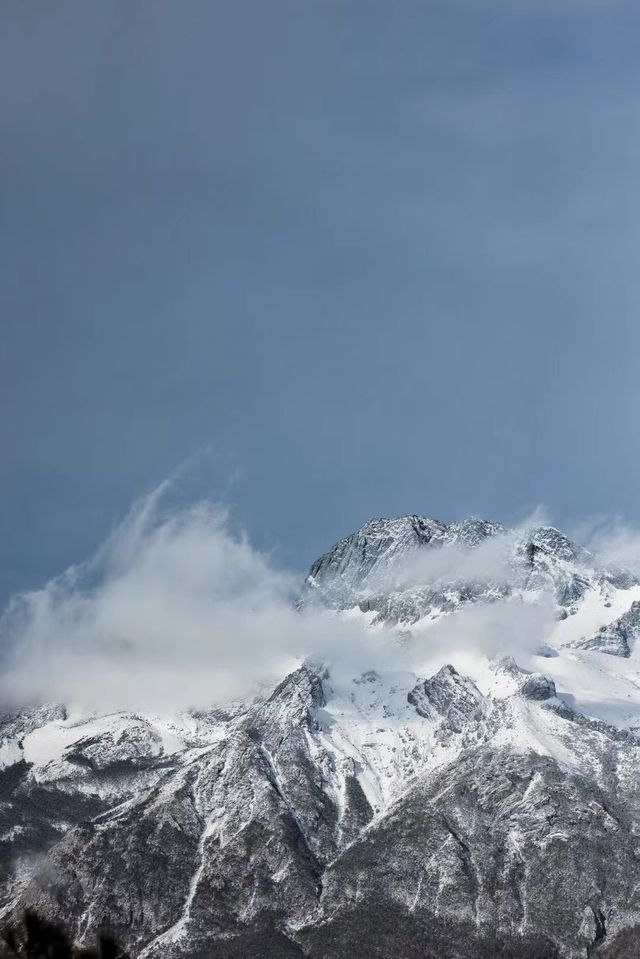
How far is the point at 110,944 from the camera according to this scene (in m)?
70.5

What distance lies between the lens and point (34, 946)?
7144 cm

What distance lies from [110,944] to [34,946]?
5.33 metres
